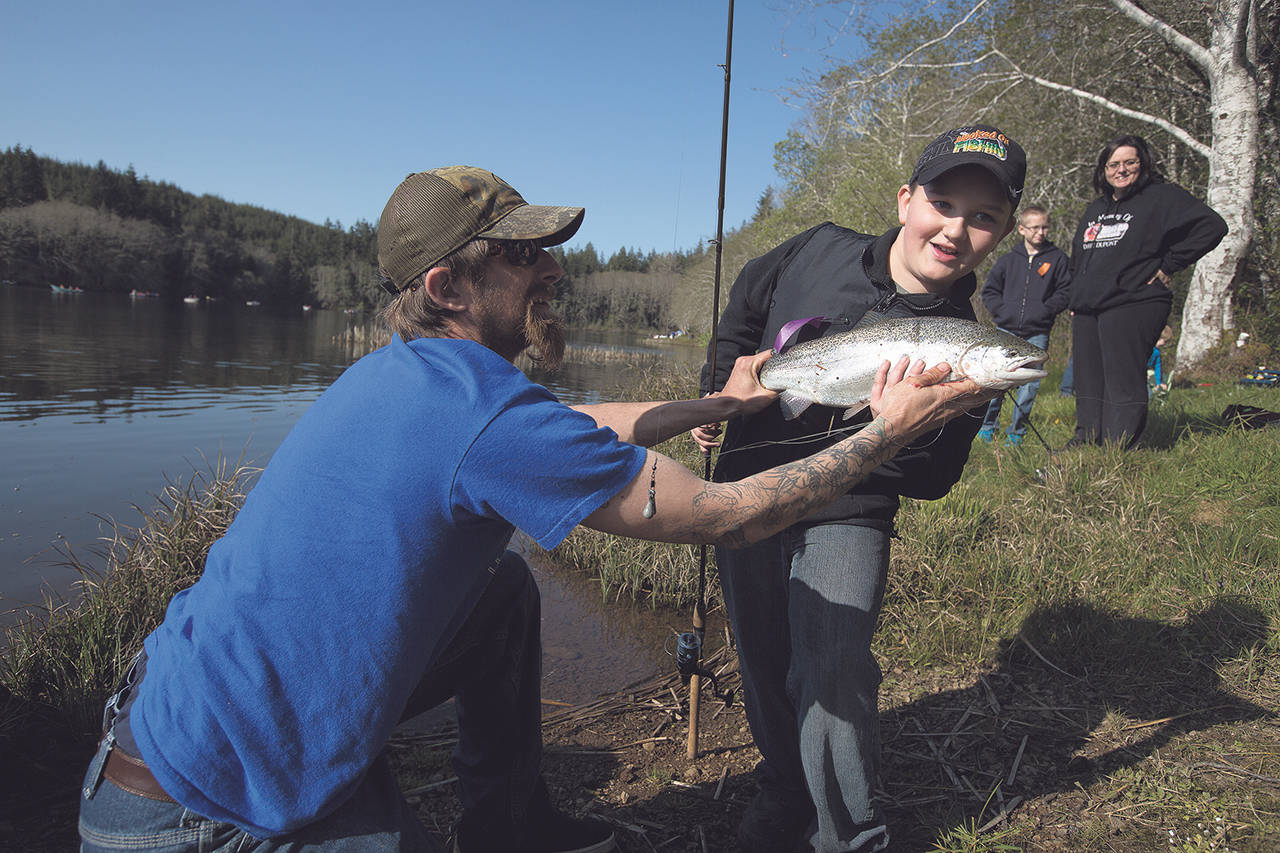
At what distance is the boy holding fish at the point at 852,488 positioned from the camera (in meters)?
2.45

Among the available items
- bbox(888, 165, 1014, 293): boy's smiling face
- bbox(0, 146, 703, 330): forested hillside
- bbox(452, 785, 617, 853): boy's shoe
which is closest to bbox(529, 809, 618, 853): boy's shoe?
bbox(452, 785, 617, 853): boy's shoe

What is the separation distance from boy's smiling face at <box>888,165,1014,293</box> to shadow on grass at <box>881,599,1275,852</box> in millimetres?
2152

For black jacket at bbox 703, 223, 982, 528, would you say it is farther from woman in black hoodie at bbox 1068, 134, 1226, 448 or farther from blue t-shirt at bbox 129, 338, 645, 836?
woman in black hoodie at bbox 1068, 134, 1226, 448

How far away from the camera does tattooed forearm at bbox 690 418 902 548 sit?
2.14 m

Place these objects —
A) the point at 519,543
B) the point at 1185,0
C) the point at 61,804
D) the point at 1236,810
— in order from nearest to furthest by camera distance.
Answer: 1. the point at 1236,810
2. the point at 61,804
3. the point at 519,543
4. the point at 1185,0

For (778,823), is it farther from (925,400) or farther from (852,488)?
(925,400)

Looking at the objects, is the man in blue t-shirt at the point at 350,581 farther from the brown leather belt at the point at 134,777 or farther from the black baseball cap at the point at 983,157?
the black baseball cap at the point at 983,157

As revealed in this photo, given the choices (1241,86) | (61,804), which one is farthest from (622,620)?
(1241,86)

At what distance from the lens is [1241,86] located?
996cm

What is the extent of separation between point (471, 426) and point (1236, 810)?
3.23 meters

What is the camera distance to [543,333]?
2.44 metres

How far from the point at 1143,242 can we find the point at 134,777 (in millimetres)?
7770

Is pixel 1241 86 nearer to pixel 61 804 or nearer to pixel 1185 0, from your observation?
pixel 1185 0

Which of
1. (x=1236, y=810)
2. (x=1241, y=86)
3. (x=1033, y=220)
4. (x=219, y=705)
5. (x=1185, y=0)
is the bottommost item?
(x=1236, y=810)
